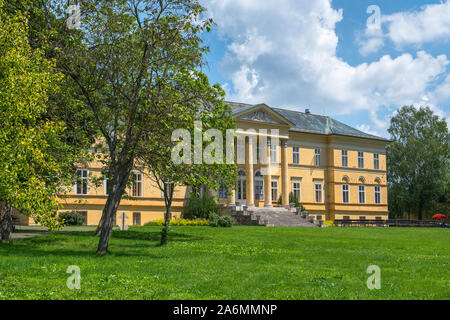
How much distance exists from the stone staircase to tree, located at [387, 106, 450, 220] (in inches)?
882

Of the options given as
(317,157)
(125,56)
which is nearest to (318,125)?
(317,157)

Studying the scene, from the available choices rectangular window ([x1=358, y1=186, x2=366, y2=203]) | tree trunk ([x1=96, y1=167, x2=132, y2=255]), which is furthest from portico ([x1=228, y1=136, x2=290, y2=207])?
tree trunk ([x1=96, y1=167, x2=132, y2=255])

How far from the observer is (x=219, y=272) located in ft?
35.7

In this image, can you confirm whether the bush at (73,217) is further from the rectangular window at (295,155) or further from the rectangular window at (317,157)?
the rectangular window at (317,157)

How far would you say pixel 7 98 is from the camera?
43.3 ft

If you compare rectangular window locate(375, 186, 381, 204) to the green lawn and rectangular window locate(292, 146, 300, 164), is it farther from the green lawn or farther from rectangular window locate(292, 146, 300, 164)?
the green lawn

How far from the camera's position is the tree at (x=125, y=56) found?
15.2m

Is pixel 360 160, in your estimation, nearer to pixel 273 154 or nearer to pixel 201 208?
pixel 273 154

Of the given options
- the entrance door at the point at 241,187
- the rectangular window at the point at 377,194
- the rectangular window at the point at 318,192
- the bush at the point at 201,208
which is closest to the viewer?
the bush at the point at 201,208

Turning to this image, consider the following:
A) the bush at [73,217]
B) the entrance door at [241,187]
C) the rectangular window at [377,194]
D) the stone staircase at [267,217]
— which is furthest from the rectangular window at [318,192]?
the bush at [73,217]

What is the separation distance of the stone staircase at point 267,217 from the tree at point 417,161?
22396 mm
